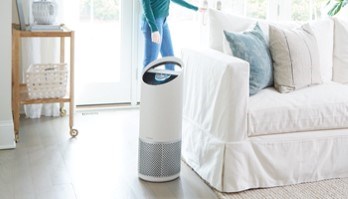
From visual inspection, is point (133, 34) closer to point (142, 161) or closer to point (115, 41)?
point (115, 41)

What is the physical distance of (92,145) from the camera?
3.66 meters

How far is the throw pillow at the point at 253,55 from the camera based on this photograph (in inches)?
122

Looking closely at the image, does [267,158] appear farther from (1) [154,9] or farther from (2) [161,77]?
(1) [154,9]

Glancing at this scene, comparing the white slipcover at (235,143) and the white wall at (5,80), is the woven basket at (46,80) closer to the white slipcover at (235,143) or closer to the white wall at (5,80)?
the white wall at (5,80)

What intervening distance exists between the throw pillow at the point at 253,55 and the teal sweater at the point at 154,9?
3.05 ft

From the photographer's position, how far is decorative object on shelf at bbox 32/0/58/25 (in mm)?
3730

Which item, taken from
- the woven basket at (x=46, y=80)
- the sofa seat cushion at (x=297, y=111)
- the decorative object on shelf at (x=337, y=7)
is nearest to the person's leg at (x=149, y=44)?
the woven basket at (x=46, y=80)

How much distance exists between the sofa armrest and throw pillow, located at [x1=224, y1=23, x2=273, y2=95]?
115 millimetres

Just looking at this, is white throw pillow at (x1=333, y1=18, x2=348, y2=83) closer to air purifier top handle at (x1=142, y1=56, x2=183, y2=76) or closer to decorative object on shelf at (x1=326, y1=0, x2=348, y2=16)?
decorative object on shelf at (x1=326, y1=0, x2=348, y2=16)

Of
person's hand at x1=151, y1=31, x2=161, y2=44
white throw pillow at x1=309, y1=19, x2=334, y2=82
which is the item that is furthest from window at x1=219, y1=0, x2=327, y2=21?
white throw pillow at x1=309, y1=19, x2=334, y2=82

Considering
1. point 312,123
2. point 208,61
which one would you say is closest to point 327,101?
point 312,123

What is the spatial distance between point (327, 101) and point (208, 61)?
0.79 m

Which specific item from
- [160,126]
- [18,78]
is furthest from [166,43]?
[160,126]

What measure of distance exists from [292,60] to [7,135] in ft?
6.47
